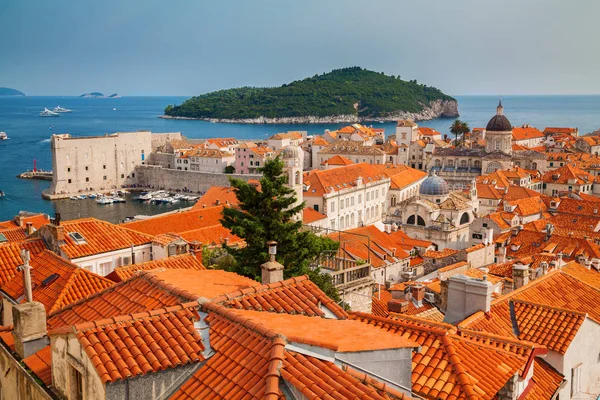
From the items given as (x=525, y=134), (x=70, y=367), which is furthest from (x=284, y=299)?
(x=525, y=134)

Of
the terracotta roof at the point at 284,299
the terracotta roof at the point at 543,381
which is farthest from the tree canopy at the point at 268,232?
the terracotta roof at the point at 284,299

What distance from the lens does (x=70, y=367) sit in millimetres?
5477

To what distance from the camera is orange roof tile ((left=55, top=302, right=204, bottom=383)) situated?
16.2 feet

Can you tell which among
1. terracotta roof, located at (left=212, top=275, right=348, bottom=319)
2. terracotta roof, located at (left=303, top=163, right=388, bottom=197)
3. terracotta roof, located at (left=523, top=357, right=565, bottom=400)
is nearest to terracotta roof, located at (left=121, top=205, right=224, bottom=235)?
terracotta roof, located at (left=303, top=163, right=388, bottom=197)

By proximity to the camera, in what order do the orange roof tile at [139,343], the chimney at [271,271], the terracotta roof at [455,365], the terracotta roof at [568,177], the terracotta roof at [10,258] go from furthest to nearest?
the terracotta roof at [568,177]
the terracotta roof at [10,258]
the chimney at [271,271]
the terracotta roof at [455,365]
the orange roof tile at [139,343]

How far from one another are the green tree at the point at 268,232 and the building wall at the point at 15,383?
6538 millimetres

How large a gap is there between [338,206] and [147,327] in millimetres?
44182

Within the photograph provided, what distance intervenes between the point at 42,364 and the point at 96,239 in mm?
9472

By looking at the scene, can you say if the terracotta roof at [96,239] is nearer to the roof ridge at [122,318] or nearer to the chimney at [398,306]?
the chimney at [398,306]

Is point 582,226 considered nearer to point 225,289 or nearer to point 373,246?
point 373,246

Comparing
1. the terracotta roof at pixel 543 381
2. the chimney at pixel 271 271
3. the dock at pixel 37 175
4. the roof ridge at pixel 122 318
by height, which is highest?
the roof ridge at pixel 122 318

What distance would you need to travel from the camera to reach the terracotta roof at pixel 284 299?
6.27 meters

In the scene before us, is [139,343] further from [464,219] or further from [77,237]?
[464,219]

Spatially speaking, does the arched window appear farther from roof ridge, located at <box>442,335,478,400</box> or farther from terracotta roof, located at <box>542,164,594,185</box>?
roof ridge, located at <box>442,335,478,400</box>
